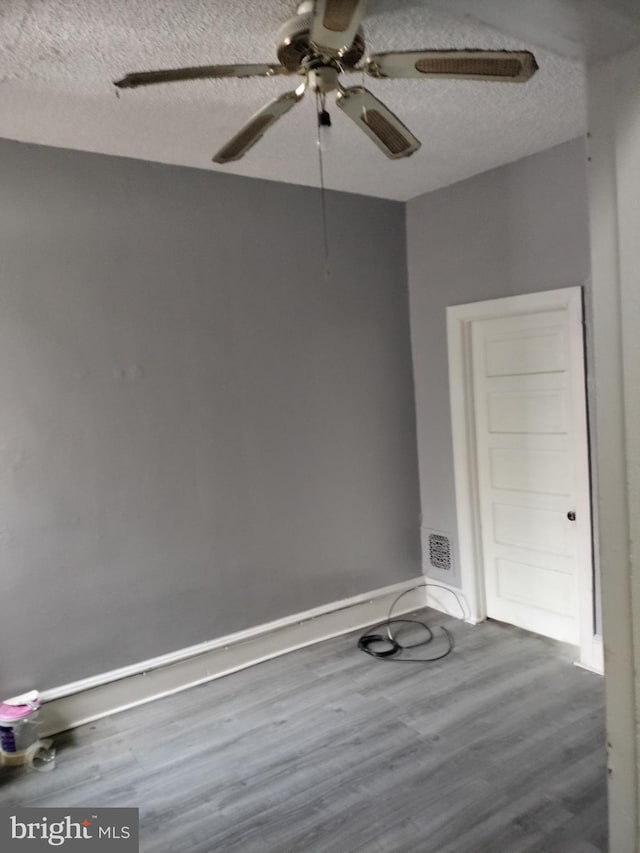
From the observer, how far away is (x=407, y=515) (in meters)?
4.18

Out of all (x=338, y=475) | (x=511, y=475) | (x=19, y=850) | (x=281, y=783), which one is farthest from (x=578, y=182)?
(x=19, y=850)

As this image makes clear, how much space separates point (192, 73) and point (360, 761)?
2.61m

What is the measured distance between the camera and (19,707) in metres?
2.74

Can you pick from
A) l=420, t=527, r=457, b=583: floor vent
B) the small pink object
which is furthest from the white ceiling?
the small pink object

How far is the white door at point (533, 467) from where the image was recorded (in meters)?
3.31

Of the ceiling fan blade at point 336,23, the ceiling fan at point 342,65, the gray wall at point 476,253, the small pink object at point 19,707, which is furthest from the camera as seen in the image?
the gray wall at point 476,253

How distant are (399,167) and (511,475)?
1924 mm

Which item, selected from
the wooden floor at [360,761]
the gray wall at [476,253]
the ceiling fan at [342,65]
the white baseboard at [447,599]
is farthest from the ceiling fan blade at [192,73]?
the white baseboard at [447,599]

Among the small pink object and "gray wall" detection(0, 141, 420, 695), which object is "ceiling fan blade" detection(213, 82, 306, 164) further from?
the small pink object

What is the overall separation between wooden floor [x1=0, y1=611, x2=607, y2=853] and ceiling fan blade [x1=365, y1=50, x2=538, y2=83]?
2.43 m

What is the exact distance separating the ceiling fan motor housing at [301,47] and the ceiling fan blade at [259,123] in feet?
0.26

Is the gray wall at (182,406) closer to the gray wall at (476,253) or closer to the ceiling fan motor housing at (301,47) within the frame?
the gray wall at (476,253)

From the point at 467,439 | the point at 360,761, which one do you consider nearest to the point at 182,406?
the point at 467,439

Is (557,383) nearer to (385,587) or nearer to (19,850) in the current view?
(385,587)
